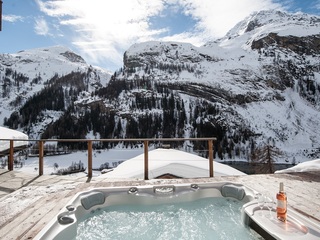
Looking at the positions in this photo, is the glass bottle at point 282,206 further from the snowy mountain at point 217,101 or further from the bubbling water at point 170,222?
the snowy mountain at point 217,101

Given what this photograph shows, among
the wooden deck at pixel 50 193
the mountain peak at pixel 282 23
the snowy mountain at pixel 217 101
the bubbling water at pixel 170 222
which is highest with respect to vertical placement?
the mountain peak at pixel 282 23

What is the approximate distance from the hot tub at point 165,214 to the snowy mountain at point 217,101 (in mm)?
61471

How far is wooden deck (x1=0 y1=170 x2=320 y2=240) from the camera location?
2865 millimetres

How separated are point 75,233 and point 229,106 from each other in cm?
8755

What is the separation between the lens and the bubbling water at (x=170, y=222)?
125 inches

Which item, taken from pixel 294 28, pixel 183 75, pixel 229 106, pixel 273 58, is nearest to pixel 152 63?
pixel 183 75

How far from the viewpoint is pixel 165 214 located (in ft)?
12.7

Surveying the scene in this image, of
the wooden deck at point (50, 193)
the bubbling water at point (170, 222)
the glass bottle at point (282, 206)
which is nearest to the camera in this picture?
the glass bottle at point (282, 206)

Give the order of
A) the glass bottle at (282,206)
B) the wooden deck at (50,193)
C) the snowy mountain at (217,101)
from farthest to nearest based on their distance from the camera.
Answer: the snowy mountain at (217,101) → the wooden deck at (50,193) → the glass bottle at (282,206)

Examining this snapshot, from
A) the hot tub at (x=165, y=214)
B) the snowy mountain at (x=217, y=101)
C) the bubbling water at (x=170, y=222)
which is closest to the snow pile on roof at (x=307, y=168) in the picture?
the hot tub at (x=165, y=214)

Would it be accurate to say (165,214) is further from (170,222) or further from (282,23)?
(282,23)

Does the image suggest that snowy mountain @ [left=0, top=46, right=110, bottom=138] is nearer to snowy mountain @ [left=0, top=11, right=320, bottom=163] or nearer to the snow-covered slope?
snowy mountain @ [left=0, top=11, right=320, bottom=163]

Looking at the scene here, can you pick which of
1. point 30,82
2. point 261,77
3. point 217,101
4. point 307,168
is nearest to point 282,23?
point 261,77

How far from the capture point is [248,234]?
296 cm
